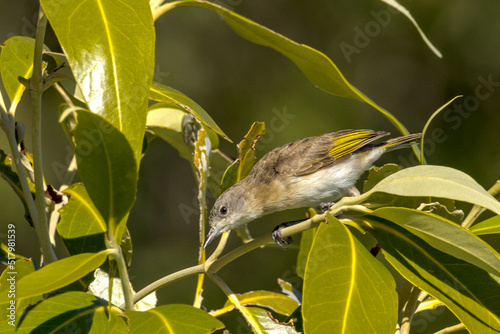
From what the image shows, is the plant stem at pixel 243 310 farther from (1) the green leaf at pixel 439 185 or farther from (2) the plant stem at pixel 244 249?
(1) the green leaf at pixel 439 185

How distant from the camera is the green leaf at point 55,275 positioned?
1404 millimetres

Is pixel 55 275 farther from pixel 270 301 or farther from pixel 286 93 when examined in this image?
pixel 286 93

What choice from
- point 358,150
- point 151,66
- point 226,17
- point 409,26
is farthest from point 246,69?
point 151,66

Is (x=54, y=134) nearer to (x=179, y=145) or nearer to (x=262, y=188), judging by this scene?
(x=262, y=188)

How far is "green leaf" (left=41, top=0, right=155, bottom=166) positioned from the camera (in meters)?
1.36

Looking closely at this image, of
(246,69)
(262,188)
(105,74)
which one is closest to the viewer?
(105,74)

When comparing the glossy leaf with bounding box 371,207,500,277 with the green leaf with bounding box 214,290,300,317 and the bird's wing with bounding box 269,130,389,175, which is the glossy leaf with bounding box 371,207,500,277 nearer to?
the green leaf with bounding box 214,290,300,317

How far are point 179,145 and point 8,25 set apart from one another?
5039 mm

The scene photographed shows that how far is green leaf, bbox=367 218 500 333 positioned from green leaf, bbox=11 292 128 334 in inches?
28.1

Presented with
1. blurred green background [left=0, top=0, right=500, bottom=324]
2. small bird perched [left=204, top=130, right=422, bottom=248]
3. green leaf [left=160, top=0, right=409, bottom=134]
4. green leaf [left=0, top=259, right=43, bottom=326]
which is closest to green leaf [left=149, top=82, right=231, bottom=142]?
green leaf [left=160, top=0, right=409, bottom=134]

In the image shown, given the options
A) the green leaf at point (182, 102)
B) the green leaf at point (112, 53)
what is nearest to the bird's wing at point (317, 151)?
the green leaf at point (182, 102)

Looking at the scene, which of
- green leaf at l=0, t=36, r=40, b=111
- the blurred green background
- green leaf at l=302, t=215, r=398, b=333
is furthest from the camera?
the blurred green background

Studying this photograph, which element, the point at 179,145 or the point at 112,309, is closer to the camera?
the point at 112,309

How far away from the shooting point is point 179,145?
2.36 metres
